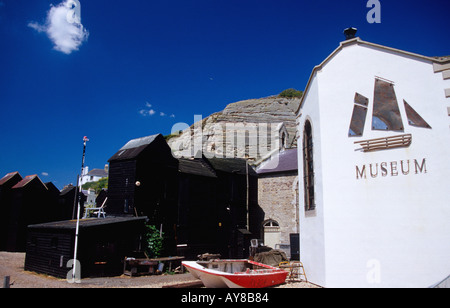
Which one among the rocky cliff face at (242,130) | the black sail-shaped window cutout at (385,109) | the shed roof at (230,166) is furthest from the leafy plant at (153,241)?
the rocky cliff face at (242,130)

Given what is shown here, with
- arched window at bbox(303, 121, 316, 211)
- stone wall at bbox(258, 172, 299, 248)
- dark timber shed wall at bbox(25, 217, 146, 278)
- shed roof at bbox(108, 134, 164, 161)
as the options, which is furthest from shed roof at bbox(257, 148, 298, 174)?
dark timber shed wall at bbox(25, 217, 146, 278)

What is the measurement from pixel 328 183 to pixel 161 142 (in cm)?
1415

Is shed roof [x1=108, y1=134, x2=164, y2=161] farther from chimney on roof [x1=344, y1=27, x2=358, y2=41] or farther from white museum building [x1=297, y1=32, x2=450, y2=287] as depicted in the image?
chimney on roof [x1=344, y1=27, x2=358, y2=41]

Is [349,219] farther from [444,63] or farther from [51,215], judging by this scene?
[51,215]

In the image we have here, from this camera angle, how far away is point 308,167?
14469 millimetres

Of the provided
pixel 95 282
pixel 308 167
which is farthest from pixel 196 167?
pixel 308 167

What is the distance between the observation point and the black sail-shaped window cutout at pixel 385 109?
37.1 ft

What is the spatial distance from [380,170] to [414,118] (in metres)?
2.15

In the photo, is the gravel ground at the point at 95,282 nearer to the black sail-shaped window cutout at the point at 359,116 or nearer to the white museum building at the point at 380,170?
the white museum building at the point at 380,170

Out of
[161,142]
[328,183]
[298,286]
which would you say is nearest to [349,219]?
[328,183]

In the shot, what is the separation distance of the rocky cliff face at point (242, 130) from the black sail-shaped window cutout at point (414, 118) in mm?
38663

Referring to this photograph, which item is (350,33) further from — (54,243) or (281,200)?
(54,243)

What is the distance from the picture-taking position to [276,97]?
69.4 metres

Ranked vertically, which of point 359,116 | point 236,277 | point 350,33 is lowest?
point 236,277
